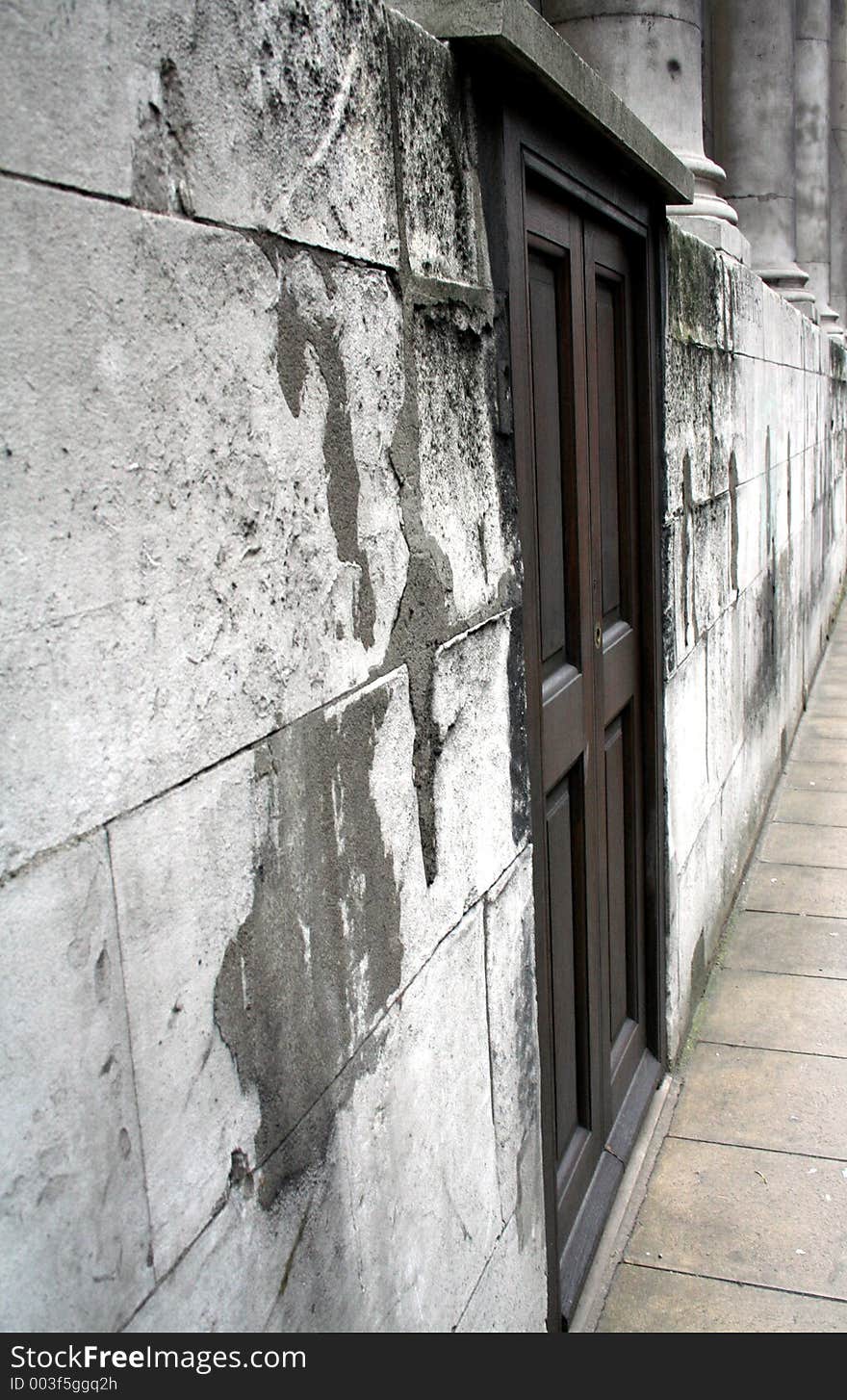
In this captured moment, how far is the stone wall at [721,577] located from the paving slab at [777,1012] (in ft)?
0.39

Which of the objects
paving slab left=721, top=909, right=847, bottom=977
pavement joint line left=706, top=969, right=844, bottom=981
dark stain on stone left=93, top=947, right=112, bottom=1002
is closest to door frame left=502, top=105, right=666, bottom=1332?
pavement joint line left=706, top=969, right=844, bottom=981

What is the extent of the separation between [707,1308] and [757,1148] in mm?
670

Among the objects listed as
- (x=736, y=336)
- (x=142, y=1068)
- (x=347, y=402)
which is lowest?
(x=142, y=1068)

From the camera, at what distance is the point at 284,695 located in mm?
1299

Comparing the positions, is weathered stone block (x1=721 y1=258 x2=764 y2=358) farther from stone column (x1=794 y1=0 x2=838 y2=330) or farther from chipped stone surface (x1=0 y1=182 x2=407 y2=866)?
stone column (x1=794 y1=0 x2=838 y2=330)

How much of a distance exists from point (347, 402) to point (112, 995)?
0.73 m

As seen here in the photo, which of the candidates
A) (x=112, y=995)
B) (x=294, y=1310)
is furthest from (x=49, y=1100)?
(x=294, y=1310)

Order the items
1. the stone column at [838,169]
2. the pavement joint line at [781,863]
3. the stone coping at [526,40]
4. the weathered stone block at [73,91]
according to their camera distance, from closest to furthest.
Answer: the weathered stone block at [73,91] < the stone coping at [526,40] < the pavement joint line at [781,863] < the stone column at [838,169]

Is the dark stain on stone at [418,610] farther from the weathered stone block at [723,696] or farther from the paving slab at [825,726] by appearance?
the paving slab at [825,726]

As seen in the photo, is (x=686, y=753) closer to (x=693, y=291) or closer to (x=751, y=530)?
(x=693, y=291)

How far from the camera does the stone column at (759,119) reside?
8055 millimetres

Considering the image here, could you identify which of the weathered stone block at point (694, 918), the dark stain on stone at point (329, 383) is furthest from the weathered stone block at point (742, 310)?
the dark stain on stone at point (329, 383)

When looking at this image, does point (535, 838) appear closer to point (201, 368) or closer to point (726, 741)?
point (201, 368)

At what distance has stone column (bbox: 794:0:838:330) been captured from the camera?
33.1 ft
